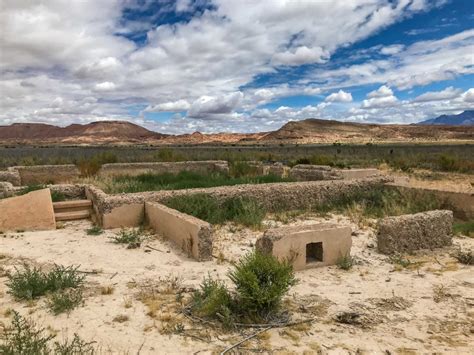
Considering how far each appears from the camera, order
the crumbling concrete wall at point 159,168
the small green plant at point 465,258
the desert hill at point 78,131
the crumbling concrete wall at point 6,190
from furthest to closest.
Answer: the desert hill at point 78,131, the crumbling concrete wall at point 159,168, the crumbling concrete wall at point 6,190, the small green plant at point 465,258

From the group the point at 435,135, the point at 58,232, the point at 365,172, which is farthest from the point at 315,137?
the point at 58,232

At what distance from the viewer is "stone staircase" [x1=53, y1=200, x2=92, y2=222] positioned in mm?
10023

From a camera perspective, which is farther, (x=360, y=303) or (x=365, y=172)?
A: (x=365, y=172)

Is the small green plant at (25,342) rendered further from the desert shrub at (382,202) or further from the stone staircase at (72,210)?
the desert shrub at (382,202)

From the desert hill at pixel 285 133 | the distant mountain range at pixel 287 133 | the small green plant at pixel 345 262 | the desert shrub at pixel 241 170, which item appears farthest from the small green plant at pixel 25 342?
the desert hill at pixel 285 133

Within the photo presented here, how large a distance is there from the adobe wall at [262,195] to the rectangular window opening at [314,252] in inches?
142

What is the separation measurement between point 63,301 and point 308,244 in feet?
12.5

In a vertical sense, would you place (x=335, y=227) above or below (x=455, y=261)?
above

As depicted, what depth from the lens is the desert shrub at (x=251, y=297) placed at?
450 cm

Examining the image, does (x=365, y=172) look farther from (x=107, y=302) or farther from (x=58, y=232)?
(x=107, y=302)

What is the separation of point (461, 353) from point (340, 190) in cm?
809

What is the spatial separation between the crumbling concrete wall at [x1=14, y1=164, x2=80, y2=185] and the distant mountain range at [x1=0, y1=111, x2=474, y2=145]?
76164 millimetres

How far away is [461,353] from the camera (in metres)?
3.81

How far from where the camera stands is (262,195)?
10.6 metres
